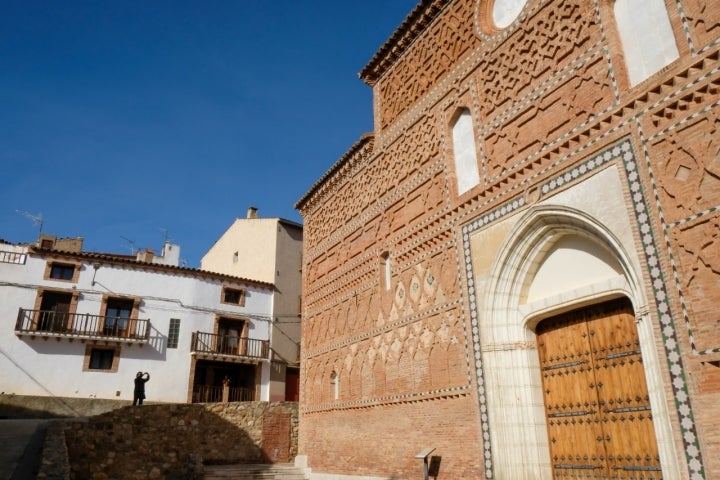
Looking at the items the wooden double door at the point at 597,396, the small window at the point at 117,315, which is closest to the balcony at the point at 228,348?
the small window at the point at 117,315

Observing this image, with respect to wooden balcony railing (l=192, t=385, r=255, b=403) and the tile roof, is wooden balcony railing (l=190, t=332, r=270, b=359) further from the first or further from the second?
the tile roof

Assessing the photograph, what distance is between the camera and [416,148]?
10734 millimetres

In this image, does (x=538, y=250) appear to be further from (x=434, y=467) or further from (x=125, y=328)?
(x=125, y=328)

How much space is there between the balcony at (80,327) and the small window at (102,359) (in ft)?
2.08

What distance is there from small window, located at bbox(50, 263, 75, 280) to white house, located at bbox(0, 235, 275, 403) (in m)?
0.03

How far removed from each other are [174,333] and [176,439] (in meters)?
8.11

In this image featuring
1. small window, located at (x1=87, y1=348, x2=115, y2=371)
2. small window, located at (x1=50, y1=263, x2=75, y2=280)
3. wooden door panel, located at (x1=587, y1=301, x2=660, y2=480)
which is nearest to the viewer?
wooden door panel, located at (x1=587, y1=301, x2=660, y2=480)

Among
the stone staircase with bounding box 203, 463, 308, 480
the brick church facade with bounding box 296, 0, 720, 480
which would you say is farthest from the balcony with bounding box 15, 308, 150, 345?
the brick church facade with bounding box 296, 0, 720, 480

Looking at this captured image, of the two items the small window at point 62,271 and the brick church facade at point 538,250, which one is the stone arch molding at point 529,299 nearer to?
the brick church facade at point 538,250

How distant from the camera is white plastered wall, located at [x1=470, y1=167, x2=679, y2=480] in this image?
6656 millimetres

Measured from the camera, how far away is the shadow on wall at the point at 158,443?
13.3m

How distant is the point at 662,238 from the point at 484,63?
459cm

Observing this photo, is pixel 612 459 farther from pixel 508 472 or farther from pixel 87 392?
pixel 87 392

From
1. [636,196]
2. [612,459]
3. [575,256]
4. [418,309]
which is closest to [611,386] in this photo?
[612,459]
